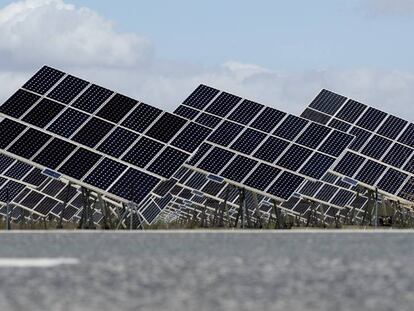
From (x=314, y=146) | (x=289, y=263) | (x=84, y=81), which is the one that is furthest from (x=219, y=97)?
(x=289, y=263)

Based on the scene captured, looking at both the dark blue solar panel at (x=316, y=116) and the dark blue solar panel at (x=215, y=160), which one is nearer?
the dark blue solar panel at (x=215, y=160)

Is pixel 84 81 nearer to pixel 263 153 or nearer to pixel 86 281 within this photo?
pixel 263 153

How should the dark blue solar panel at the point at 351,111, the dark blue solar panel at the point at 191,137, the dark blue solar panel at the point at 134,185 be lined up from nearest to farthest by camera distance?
the dark blue solar panel at the point at 134,185 → the dark blue solar panel at the point at 191,137 → the dark blue solar panel at the point at 351,111

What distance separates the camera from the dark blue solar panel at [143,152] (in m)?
27.9

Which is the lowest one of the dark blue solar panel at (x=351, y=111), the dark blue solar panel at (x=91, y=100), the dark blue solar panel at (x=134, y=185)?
the dark blue solar panel at (x=351, y=111)

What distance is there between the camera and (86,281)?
402 cm

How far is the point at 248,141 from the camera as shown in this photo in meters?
33.2

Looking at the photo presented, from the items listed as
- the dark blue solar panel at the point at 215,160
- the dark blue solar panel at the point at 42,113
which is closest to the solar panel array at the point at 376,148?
the dark blue solar panel at the point at 215,160

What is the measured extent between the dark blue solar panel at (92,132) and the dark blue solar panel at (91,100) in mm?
598

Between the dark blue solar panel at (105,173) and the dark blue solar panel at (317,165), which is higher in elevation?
the dark blue solar panel at (105,173)

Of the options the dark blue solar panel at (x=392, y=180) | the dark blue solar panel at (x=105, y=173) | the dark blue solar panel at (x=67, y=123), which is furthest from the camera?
the dark blue solar panel at (x=392, y=180)

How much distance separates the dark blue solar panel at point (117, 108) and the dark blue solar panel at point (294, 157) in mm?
4768

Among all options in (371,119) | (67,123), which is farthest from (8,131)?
(371,119)

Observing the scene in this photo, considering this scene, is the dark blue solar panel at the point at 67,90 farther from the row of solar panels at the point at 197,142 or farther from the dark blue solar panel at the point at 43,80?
the dark blue solar panel at the point at 43,80
